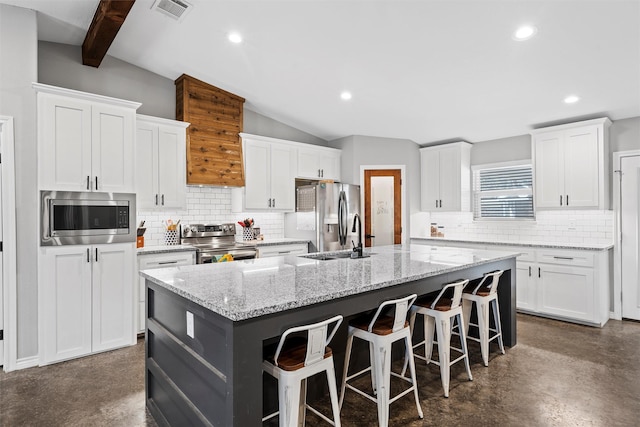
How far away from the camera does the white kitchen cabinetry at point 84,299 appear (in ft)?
10.3

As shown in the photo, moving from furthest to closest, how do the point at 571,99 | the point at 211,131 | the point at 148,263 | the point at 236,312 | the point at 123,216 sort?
the point at 211,131, the point at 571,99, the point at 148,263, the point at 123,216, the point at 236,312

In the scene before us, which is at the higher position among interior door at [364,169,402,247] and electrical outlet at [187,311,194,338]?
interior door at [364,169,402,247]

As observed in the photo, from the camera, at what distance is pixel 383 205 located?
5.85 metres

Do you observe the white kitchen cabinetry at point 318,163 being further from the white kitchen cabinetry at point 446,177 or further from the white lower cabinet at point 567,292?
the white lower cabinet at point 567,292

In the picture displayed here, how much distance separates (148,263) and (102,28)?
230 cm

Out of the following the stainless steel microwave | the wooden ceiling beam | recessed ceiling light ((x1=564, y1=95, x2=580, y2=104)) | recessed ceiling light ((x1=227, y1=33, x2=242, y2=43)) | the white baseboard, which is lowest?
the white baseboard

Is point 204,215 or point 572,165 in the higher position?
point 572,165

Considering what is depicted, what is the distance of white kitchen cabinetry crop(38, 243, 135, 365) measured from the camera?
3.15 m

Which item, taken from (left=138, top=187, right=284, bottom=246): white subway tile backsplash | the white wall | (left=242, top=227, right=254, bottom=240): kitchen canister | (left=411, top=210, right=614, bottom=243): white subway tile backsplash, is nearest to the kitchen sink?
(left=138, top=187, right=284, bottom=246): white subway tile backsplash

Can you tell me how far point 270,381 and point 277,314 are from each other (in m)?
0.75

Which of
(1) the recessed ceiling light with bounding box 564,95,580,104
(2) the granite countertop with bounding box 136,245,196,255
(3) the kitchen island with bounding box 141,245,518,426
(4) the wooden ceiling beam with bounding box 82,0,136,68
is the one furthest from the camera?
(1) the recessed ceiling light with bounding box 564,95,580,104

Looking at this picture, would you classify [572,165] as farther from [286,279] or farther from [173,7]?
[173,7]

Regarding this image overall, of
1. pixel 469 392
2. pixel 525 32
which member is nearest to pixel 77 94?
pixel 525 32

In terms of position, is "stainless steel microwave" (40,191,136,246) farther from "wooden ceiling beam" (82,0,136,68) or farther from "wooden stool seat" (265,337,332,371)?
"wooden stool seat" (265,337,332,371)
